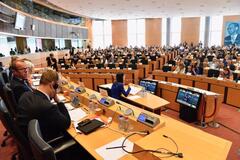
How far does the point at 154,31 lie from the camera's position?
23938mm

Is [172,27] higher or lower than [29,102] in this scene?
higher

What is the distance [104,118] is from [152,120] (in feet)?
2.83

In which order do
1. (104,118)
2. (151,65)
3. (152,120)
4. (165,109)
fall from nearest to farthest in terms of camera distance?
1. (152,120)
2. (104,118)
3. (165,109)
4. (151,65)

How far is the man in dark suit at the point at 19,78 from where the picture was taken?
313 centimetres

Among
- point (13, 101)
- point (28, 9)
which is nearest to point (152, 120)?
point (13, 101)

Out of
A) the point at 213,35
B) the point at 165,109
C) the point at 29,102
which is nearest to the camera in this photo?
the point at 29,102

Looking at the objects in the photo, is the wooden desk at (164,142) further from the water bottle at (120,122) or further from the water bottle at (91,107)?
the water bottle at (91,107)

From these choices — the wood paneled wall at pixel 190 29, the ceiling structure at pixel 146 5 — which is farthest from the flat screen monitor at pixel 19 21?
the wood paneled wall at pixel 190 29

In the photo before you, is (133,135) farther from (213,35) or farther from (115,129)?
(213,35)

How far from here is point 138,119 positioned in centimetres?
234

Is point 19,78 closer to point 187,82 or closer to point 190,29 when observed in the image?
point 187,82

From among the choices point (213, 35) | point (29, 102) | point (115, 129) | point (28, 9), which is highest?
point (28, 9)

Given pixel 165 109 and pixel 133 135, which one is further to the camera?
pixel 165 109

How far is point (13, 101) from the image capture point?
290 cm
